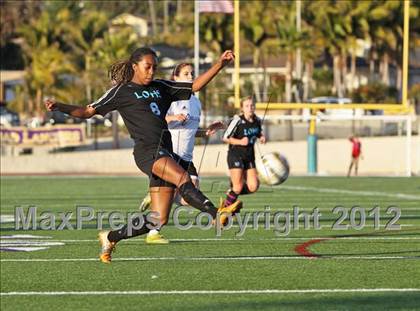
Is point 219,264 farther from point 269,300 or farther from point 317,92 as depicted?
point 317,92

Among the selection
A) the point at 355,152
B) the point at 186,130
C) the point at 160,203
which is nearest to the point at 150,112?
the point at 160,203

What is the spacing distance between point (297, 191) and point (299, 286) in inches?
618

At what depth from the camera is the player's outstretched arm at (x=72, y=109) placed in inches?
376

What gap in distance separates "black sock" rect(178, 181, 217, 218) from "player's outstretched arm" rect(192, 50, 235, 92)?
32.2 inches

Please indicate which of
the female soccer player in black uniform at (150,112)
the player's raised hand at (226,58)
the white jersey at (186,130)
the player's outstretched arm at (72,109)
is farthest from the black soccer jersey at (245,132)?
the player's raised hand at (226,58)

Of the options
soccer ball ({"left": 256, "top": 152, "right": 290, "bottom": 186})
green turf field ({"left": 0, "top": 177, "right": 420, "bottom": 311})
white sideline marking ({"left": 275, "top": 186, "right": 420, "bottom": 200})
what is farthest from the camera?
white sideline marking ({"left": 275, "top": 186, "right": 420, "bottom": 200})

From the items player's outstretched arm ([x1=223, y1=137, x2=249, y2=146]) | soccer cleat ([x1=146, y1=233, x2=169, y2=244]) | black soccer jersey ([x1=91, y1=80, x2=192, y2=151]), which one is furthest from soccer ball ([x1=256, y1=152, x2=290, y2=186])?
black soccer jersey ([x1=91, y1=80, x2=192, y2=151])

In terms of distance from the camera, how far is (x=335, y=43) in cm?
6481

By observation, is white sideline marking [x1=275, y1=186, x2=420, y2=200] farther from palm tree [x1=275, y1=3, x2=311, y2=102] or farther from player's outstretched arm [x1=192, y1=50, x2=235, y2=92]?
palm tree [x1=275, y1=3, x2=311, y2=102]

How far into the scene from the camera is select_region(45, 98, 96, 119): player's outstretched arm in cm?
954

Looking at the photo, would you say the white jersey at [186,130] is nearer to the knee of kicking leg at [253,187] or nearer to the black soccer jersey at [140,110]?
the black soccer jersey at [140,110]

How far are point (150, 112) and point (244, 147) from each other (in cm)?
718

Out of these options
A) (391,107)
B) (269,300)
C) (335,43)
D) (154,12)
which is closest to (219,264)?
(269,300)

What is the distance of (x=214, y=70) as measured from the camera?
9594 millimetres
